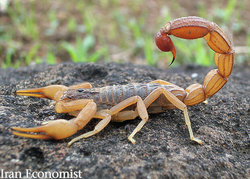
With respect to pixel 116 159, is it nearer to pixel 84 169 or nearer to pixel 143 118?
pixel 84 169

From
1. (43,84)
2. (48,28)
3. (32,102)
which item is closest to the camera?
(32,102)

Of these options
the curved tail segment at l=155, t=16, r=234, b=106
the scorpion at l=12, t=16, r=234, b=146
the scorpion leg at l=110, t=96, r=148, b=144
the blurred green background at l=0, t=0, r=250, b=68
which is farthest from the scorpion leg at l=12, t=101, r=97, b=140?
the blurred green background at l=0, t=0, r=250, b=68

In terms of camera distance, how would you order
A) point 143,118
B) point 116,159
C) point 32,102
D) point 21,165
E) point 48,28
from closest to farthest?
point 21,165 → point 116,159 → point 143,118 → point 32,102 → point 48,28

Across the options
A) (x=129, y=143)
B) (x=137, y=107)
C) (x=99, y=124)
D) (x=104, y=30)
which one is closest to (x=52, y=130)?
(x=99, y=124)

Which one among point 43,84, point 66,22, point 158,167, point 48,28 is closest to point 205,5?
point 66,22

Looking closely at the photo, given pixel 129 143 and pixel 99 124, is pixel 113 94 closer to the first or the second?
pixel 99 124

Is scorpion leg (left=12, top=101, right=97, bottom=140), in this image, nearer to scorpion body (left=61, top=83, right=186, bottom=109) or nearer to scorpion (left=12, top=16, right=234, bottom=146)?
scorpion (left=12, top=16, right=234, bottom=146)

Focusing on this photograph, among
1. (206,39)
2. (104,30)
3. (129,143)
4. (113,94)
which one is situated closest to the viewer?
(129,143)
